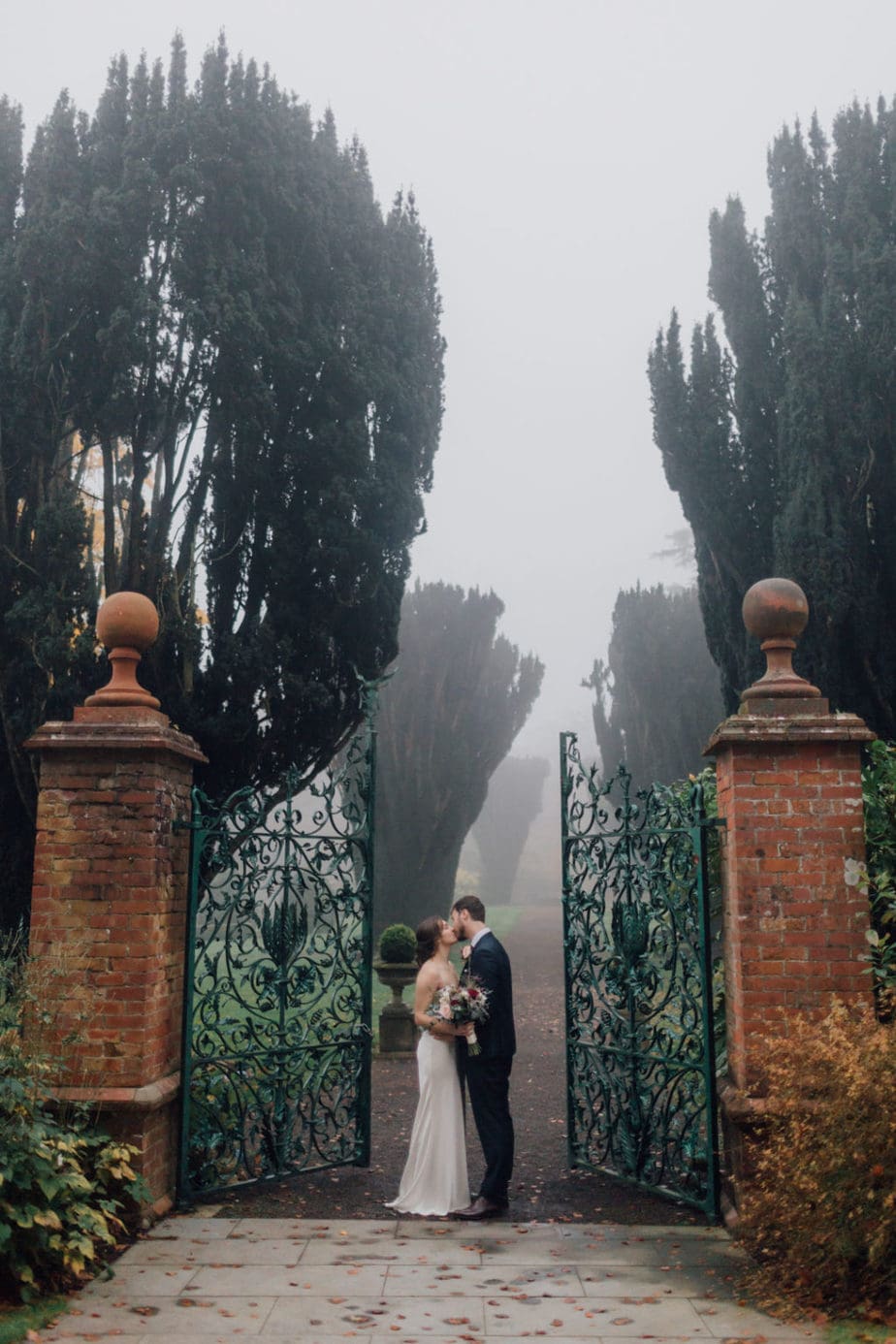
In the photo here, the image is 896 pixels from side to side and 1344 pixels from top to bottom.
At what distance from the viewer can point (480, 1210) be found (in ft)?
19.1

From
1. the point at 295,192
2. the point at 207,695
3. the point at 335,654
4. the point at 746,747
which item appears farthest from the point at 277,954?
the point at 295,192

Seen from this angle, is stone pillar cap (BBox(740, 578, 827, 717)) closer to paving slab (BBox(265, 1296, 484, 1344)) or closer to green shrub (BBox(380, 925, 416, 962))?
paving slab (BBox(265, 1296, 484, 1344))

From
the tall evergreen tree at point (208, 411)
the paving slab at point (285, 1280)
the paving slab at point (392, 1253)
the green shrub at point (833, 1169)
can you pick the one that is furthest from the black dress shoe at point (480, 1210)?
the tall evergreen tree at point (208, 411)

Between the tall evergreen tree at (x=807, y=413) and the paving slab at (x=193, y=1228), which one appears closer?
the paving slab at (x=193, y=1228)

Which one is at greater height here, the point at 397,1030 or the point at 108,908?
the point at 108,908

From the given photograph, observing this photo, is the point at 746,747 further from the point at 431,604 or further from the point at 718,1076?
the point at 431,604

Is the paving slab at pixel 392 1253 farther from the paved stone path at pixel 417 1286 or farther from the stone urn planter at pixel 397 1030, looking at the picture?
the stone urn planter at pixel 397 1030

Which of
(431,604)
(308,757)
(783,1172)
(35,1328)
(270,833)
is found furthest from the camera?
(431,604)

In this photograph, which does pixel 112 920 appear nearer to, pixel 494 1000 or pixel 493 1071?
pixel 494 1000

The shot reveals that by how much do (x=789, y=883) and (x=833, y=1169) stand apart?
1.49 m

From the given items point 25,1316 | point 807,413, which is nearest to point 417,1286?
point 25,1316

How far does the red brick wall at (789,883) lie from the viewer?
17.3 ft

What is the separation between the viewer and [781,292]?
13.6 meters

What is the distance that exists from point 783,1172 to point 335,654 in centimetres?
673
